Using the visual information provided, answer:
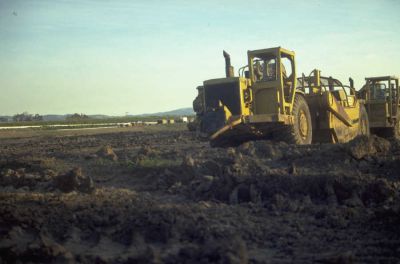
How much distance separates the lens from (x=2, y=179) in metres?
9.91

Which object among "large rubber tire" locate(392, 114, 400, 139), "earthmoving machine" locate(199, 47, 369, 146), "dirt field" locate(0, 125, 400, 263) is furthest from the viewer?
"large rubber tire" locate(392, 114, 400, 139)

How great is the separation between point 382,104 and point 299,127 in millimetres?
6128

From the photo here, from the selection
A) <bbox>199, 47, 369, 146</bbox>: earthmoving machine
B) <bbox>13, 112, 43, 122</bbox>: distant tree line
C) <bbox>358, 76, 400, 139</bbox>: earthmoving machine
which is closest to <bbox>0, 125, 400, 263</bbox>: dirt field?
<bbox>199, 47, 369, 146</bbox>: earthmoving machine

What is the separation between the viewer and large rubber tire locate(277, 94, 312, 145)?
13555 mm

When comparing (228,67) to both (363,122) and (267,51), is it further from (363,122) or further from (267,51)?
(363,122)

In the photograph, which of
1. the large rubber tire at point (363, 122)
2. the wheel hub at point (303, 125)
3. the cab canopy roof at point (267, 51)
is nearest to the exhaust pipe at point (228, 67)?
the cab canopy roof at point (267, 51)

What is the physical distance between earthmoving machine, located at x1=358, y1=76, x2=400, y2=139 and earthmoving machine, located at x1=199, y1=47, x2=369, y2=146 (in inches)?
145

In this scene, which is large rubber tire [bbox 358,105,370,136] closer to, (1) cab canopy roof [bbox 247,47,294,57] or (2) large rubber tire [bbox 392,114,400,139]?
(2) large rubber tire [bbox 392,114,400,139]

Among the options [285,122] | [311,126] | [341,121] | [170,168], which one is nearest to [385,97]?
[341,121]

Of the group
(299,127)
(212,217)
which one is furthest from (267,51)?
(212,217)

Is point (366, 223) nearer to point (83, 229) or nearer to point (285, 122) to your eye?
point (83, 229)

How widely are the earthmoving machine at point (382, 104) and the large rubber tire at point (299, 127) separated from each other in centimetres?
545

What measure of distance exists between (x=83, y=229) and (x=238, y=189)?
9.11 ft

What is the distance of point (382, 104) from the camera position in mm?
18406
